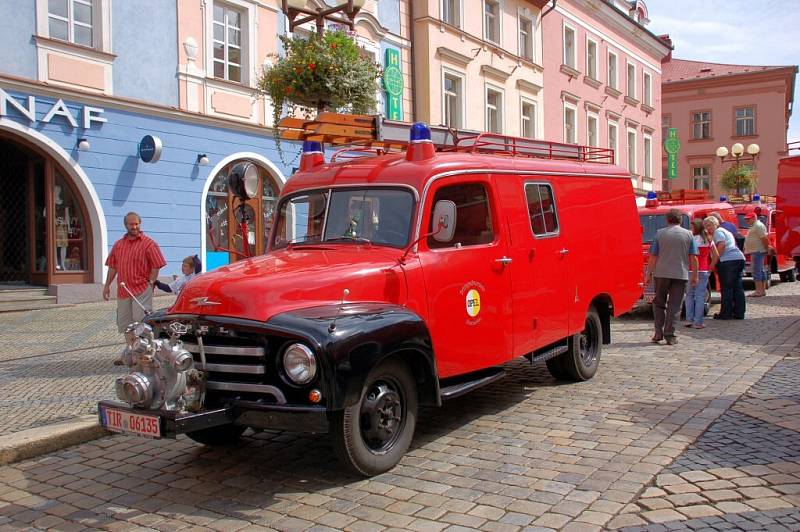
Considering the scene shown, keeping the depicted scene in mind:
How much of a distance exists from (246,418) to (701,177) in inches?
2041

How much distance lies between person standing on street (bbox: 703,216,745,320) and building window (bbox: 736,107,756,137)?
4211cm

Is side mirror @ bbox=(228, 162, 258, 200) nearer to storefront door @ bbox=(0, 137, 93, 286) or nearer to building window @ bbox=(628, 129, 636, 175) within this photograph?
storefront door @ bbox=(0, 137, 93, 286)

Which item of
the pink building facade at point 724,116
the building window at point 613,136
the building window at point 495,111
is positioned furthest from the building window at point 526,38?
the pink building facade at point 724,116

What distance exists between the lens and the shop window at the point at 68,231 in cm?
1431

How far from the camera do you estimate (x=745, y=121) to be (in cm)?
5006

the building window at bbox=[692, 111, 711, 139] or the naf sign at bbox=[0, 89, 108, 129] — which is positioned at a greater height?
the building window at bbox=[692, 111, 711, 139]

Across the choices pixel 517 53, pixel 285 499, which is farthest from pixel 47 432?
pixel 517 53

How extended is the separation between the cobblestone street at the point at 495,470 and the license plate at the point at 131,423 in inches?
20.2

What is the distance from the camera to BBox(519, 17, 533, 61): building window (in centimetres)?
2733

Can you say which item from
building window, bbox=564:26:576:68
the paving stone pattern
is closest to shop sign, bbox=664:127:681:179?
building window, bbox=564:26:576:68

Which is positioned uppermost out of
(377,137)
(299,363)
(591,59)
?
(591,59)

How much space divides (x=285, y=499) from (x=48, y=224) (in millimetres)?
11672

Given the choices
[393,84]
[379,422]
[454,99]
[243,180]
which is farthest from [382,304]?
[454,99]

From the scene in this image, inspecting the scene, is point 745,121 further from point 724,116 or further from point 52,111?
point 52,111
